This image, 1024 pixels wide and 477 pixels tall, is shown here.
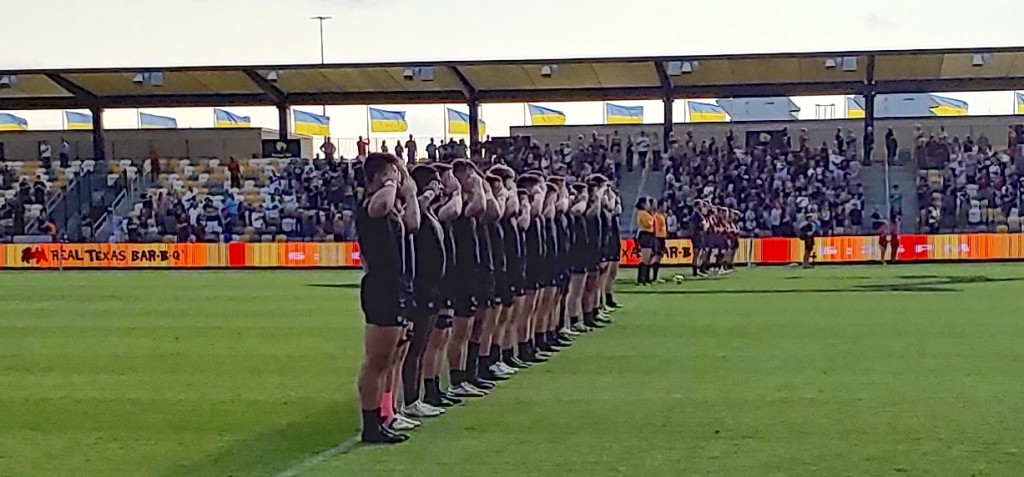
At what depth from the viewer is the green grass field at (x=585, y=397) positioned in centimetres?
887

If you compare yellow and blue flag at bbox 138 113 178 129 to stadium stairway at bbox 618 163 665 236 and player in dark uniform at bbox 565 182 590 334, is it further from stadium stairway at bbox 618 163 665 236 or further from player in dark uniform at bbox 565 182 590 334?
player in dark uniform at bbox 565 182 590 334

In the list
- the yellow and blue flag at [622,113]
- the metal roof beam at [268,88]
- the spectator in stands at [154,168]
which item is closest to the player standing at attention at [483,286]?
the metal roof beam at [268,88]

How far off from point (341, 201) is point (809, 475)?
3403 cm

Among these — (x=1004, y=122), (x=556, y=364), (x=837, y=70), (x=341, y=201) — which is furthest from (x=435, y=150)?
(x=556, y=364)

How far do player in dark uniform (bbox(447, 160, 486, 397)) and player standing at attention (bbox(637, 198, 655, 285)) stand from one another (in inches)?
557

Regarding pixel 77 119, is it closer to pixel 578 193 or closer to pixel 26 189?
pixel 26 189

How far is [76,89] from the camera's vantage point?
44.2 metres

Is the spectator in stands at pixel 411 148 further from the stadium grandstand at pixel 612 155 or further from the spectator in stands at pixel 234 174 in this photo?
the spectator in stands at pixel 234 174

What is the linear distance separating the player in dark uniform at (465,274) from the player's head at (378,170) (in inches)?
79.6

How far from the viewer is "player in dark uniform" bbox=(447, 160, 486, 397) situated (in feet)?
37.7

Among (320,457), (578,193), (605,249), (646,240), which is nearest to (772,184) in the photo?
(646,240)

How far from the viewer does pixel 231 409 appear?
1129 cm

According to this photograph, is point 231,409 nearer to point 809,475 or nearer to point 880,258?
point 809,475

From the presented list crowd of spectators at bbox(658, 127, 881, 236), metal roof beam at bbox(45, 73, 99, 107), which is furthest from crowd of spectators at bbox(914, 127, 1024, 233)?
metal roof beam at bbox(45, 73, 99, 107)
